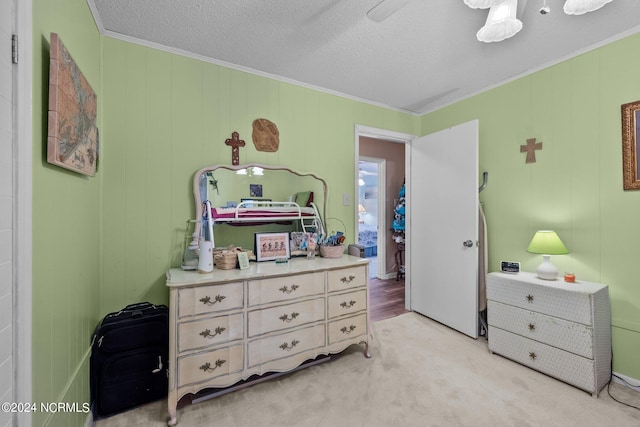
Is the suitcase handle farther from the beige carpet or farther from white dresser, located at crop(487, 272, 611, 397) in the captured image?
white dresser, located at crop(487, 272, 611, 397)

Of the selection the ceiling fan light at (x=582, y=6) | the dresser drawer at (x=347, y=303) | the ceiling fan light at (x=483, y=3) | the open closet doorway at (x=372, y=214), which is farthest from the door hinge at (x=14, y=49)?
the open closet doorway at (x=372, y=214)

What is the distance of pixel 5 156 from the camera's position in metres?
0.86

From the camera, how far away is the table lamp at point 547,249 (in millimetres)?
2091

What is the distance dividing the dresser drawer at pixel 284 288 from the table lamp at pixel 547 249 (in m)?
1.66

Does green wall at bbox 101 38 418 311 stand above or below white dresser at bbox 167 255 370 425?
above

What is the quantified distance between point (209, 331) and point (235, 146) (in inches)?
56.3

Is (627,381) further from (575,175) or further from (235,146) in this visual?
(235,146)

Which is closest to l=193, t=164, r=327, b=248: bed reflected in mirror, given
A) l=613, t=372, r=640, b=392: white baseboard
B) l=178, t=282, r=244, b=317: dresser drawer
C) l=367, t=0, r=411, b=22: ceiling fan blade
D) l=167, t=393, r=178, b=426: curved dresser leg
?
l=178, t=282, r=244, b=317: dresser drawer

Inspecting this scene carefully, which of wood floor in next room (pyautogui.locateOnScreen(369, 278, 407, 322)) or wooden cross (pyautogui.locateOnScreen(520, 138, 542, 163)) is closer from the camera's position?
wooden cross (pyautogui.locateOnScreen(520, 138, 542, 163))

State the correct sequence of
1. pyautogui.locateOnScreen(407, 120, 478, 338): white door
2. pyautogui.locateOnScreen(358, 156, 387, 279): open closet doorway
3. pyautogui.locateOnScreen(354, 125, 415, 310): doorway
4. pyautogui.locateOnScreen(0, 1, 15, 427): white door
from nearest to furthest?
pyautogui.locateOnScreen(0, 1, 15, 427): white door < pyautogui.locateOnScreen(407, 120, 478, 338): white door < pyautogui.locateOnScreen(354, 125, 415, 310): doorway < pyautogui.locateOnScreen(358, 156, 387, 279): open closet doorway

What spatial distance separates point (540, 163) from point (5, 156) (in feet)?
10.7

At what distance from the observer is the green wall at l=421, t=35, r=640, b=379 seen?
6.46 feet

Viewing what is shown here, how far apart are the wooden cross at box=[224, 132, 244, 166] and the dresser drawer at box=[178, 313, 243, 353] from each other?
1.24 metres

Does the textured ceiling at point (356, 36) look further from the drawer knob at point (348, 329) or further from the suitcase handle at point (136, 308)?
the drawer knob at point (348, 329)
